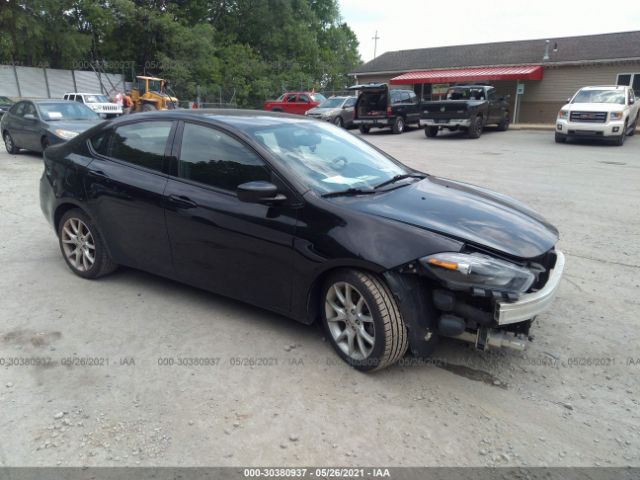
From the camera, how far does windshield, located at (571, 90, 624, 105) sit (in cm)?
1727

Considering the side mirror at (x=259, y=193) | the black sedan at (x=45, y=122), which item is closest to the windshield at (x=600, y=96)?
the black sedan at (x=45, y=122)

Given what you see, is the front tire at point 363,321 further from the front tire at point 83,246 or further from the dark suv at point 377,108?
the dark suv at point 377,108

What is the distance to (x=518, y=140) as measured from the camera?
19.2 metres

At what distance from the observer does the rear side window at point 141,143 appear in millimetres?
4168

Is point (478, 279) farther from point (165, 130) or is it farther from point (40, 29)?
point (40, 29)

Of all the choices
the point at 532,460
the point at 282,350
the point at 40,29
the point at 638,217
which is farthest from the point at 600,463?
the point at 40,29

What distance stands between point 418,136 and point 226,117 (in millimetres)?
17947

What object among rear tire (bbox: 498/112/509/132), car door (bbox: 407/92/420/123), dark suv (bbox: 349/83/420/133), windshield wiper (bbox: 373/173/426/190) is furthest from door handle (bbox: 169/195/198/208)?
rear tire (bbox: 498/112/509/132)

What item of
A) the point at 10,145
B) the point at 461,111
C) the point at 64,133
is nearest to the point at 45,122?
the point at 64,133

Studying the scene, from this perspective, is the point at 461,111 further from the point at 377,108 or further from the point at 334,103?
the point at 334,103

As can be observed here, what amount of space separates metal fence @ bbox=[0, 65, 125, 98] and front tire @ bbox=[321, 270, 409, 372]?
38577 millimetres

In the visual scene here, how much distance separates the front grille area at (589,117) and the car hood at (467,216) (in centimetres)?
1500

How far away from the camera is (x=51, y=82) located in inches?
1427

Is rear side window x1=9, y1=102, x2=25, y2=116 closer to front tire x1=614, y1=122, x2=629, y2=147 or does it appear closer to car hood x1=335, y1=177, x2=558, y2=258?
car hood x1=335, y1=177, x2=558, y2=258
